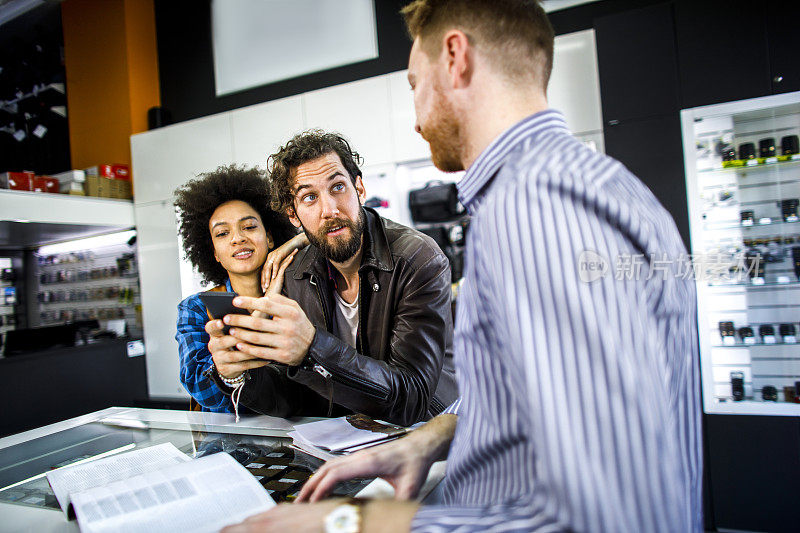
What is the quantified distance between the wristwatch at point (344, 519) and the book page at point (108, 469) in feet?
2.22

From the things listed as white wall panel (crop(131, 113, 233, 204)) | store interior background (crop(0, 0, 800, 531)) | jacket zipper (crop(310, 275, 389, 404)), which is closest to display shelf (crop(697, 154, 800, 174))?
store interior background (crop(0, 0, 800, 531))

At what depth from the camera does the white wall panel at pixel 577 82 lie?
10.6 ft

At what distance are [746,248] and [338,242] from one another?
8.60ft

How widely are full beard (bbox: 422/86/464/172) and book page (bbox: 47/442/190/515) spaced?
38.5 inches

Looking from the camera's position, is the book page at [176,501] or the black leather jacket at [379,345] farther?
the black leather jacket at [379,345]

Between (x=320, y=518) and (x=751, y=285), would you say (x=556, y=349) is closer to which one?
(x=320, y=518)

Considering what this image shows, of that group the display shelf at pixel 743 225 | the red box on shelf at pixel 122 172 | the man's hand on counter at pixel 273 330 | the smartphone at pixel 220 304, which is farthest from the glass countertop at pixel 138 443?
the red box on shelf at pixel 122 172

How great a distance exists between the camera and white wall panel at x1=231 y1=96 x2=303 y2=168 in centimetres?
422

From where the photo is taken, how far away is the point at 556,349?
1.65 feet

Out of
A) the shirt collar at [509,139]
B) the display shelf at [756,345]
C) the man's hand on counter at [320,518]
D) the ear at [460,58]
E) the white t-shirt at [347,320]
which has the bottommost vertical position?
the display shelf at [756,345]

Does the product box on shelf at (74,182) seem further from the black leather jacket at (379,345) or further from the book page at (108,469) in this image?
the book page at (108,469)

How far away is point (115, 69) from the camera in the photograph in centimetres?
529

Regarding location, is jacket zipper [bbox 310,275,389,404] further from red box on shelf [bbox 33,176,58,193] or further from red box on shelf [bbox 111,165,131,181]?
red box on shelf [bbox 111,165,131,181]

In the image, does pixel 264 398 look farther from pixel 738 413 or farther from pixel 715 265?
pixel 715 265
